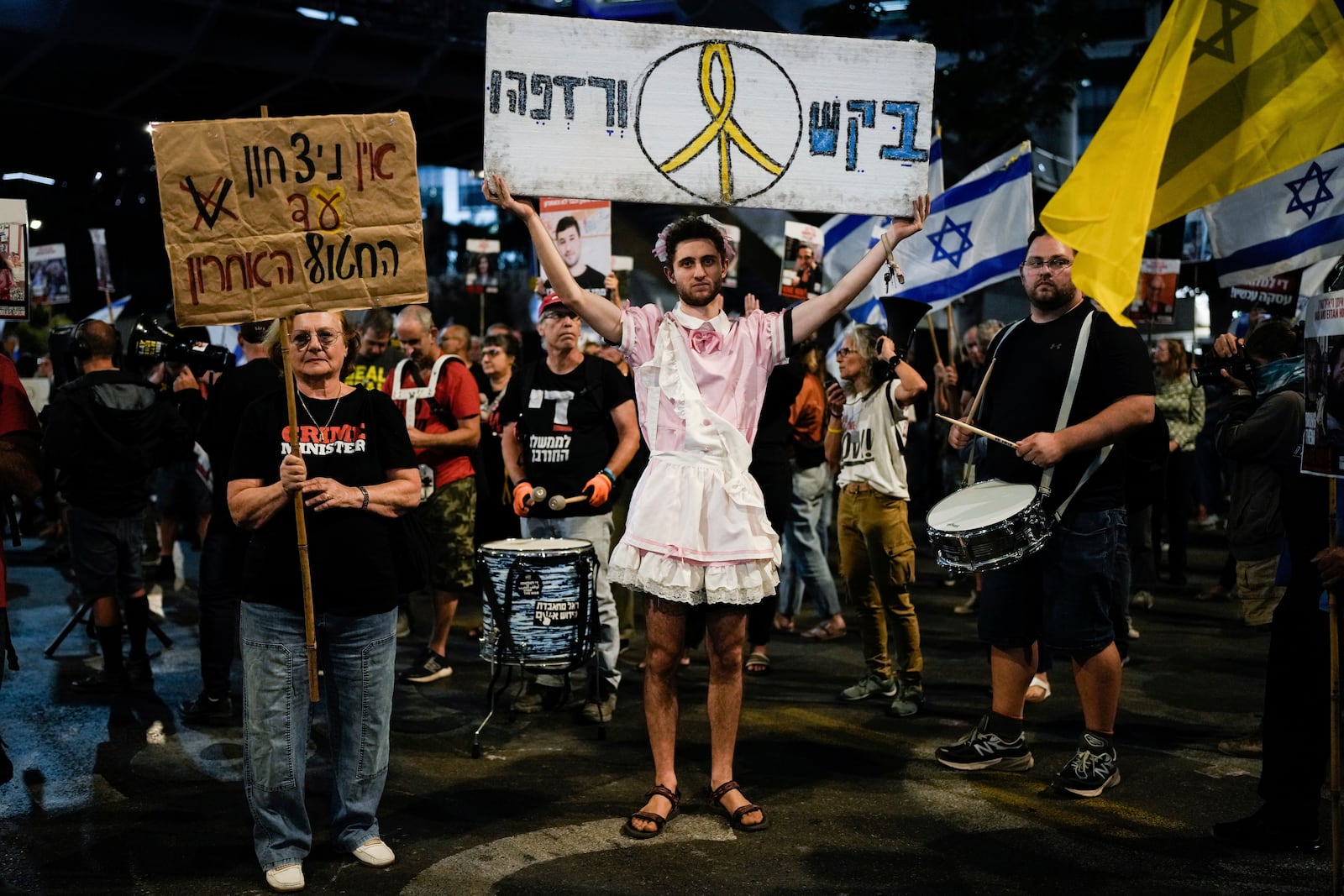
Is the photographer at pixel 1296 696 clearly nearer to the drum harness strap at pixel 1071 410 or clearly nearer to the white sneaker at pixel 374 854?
the drum harness strap at pixel 1071 410

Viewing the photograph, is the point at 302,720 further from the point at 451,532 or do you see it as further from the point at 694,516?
the point at 451,532

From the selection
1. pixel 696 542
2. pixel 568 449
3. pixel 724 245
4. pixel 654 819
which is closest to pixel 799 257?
pixel 568 449

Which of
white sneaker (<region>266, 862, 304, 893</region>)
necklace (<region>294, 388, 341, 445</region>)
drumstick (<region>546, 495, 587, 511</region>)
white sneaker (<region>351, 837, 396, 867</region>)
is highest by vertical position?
necklace (<region>294, 388, 341, 445</region>)

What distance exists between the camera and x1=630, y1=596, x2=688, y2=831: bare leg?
5.06 metres

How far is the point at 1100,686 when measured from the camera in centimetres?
544

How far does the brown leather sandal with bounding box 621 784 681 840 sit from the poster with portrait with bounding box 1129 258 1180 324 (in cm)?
964

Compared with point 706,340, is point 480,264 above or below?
above

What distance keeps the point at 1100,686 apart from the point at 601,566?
2.87 metres

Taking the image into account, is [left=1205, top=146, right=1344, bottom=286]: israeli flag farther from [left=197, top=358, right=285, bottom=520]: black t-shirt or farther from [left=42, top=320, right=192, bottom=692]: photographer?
[left=42, top=320, right=192, bottom=692]: photographer

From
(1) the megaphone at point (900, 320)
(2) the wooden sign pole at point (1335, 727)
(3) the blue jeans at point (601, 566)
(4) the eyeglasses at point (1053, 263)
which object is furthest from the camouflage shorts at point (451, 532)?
(2) the wooden sign pole at point (1335, 727)

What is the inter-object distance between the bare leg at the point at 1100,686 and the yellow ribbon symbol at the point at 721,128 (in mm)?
2565

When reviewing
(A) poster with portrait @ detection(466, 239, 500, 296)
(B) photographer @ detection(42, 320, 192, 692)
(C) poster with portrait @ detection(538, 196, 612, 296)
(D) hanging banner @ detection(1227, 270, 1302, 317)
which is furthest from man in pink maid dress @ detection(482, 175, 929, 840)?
(A) poster with portrait @ detection(466, 239, 500, 296)

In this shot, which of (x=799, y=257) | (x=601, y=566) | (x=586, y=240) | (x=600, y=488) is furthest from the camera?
(x=586, y=240)

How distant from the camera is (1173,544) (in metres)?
11.8
